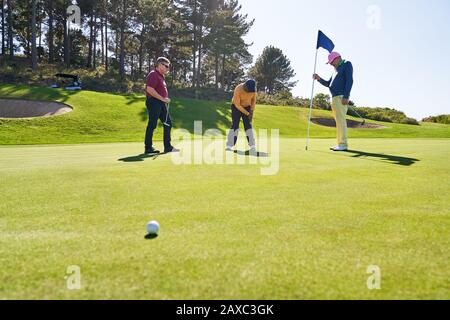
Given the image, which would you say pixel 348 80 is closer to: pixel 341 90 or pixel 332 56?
pixel 341 90

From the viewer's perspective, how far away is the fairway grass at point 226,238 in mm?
1730

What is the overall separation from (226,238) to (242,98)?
26.1ft

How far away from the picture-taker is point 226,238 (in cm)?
238

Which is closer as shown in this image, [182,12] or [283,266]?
[283,266]

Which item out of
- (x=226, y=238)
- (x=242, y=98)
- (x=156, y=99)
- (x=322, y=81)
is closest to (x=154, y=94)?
(x=156, y=99)

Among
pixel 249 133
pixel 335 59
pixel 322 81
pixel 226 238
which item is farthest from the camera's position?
pixel 322 81

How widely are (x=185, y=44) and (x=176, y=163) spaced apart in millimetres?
40388

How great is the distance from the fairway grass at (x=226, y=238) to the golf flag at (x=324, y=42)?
7133mm

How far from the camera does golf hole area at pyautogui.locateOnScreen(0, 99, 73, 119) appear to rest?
20.9m

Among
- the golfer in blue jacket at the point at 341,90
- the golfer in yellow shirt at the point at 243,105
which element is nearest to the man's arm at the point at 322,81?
the golfer in blue jacket at the point at 341,90

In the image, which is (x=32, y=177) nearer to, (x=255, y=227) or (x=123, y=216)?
(x=123, y=216)

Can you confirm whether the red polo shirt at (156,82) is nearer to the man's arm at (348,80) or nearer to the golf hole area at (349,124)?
the man's arm at (348,80)

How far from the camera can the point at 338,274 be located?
72.6 inches
